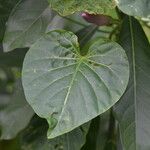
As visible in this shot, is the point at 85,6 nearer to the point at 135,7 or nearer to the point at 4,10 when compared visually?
the point at 135,7

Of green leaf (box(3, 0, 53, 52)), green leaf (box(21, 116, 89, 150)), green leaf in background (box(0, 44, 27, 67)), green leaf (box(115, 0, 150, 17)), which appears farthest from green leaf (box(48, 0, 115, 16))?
green leaf in background (box(0, 44, 27, 67))

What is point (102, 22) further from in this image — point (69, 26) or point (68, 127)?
point (68, 127)

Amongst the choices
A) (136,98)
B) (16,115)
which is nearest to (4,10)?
(16,115)

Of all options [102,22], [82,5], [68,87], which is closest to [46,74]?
[68,87]

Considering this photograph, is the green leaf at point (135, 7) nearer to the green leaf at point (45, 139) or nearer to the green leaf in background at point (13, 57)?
the green leaf at point (45, 139)

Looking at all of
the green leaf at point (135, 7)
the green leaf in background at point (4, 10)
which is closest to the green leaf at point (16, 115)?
the green leaf in background at point (4, 10)

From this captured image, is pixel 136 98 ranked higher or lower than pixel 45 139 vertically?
higher
